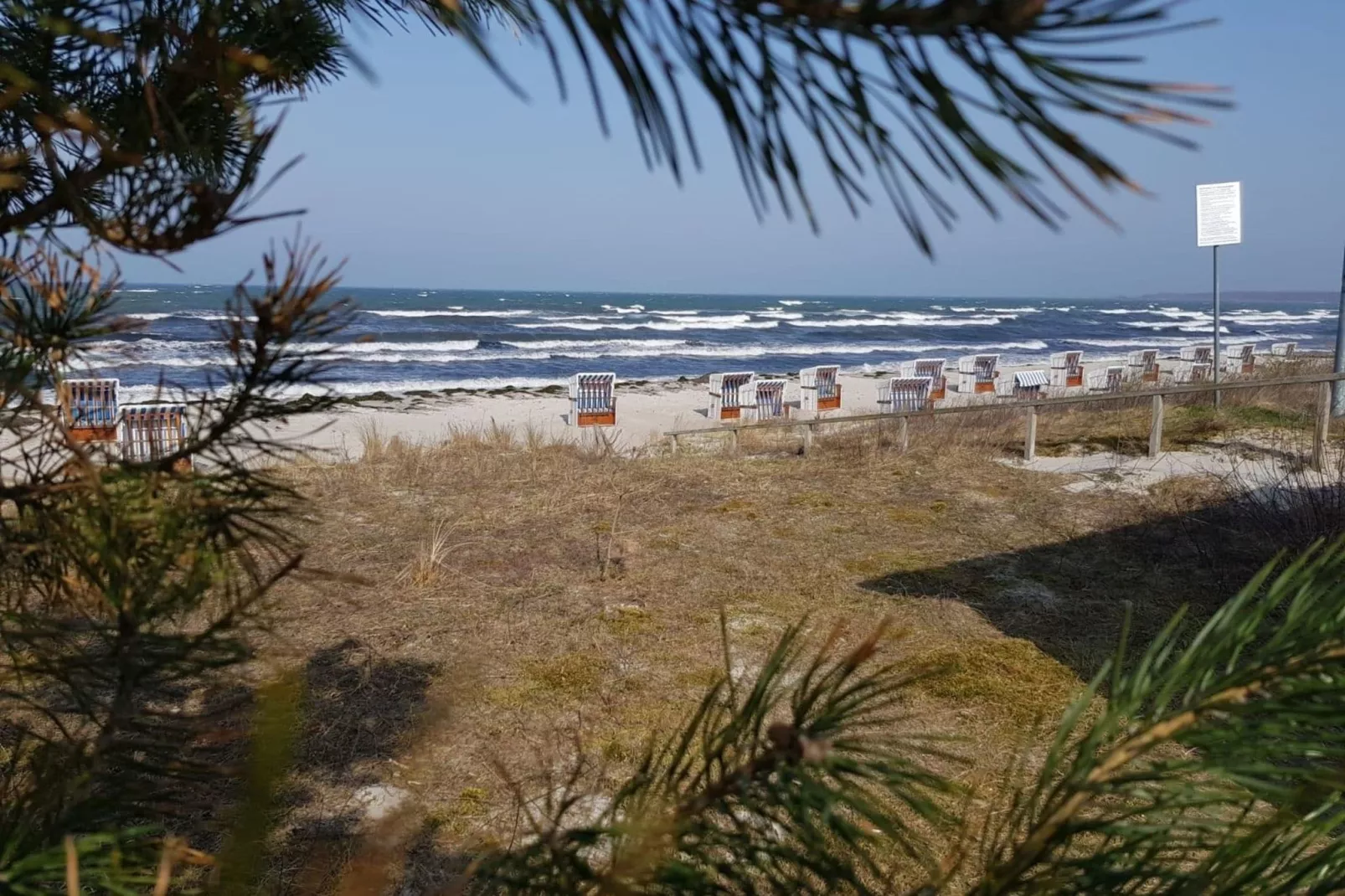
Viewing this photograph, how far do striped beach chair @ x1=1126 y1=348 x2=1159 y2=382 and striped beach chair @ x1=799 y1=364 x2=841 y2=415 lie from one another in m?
5.58

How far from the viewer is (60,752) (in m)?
0.90

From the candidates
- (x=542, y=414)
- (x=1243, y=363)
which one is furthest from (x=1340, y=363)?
(x=542, y=414)

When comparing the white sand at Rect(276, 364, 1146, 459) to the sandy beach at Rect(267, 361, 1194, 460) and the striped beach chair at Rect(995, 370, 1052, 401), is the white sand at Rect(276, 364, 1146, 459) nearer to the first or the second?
the sandy beach at Rect(267, 361, 1194, 460)

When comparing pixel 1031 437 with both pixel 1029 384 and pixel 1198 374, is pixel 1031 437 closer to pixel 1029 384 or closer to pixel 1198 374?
pixel 1029 384

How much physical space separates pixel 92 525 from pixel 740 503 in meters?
7.06

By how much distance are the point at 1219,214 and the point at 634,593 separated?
357 inches

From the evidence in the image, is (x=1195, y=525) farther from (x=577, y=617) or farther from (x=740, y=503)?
(x=577, y=617)

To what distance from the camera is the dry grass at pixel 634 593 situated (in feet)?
12.4

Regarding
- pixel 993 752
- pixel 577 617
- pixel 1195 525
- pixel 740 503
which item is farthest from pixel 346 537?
pixel 1195 525

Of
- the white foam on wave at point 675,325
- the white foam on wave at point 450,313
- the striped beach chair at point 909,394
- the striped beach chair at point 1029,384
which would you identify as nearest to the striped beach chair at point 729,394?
the striped beach chair at point 909,394

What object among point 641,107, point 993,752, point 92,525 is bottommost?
point 993,752

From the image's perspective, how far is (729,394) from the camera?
17906mm

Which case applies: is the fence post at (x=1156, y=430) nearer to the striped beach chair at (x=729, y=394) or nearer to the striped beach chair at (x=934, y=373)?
the striped beach chair at (x=729, y=394)

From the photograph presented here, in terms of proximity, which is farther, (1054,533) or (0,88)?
(1054,533)
